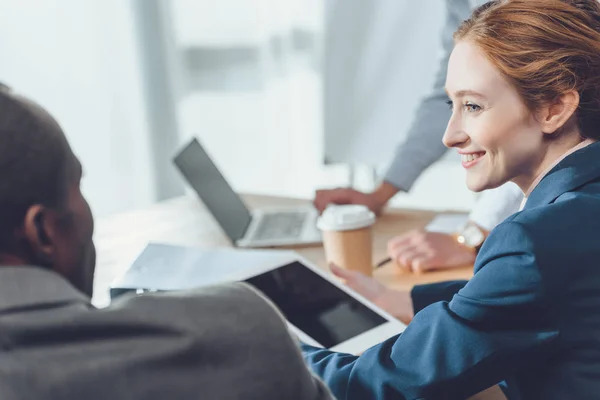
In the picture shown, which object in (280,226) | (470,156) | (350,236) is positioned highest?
(470,156)

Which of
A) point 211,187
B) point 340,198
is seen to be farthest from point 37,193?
point 340,198

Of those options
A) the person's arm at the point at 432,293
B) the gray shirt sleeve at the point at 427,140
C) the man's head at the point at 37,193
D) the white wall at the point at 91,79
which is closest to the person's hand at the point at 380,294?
the person's arm at the point at 432,293

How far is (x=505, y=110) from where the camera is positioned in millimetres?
1006

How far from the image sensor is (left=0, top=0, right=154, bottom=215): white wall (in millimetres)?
2465

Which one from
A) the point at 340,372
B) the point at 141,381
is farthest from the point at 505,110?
the point at 141,381

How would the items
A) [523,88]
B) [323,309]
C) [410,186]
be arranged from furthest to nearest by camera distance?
[410,186] < [323,309] < [523,88]

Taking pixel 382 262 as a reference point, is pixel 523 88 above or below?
above

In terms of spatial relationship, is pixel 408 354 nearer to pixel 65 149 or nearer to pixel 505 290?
pixel 505 290

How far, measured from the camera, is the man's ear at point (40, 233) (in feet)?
1.77

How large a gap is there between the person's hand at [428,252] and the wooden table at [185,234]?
0.7 inches

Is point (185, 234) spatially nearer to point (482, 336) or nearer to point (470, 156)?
point (470, 156)

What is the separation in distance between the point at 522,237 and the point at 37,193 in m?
0.55

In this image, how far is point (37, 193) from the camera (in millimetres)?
541

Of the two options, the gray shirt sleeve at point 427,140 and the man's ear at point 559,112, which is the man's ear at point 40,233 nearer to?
the man's ear at point 559,112
